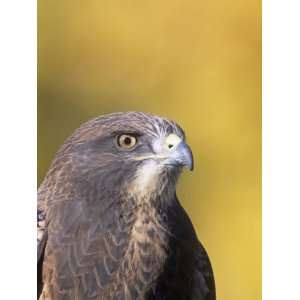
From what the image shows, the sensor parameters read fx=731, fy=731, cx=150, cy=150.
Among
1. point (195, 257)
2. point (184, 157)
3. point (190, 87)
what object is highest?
point (190, 87)

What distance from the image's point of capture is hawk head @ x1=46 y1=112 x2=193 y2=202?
1.53m

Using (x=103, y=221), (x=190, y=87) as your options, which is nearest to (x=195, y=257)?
(x=103, y=221)

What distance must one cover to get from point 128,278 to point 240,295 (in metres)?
0.31

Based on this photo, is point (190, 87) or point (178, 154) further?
point (190, 87)

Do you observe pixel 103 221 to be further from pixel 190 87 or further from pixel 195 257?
pixel 190 87

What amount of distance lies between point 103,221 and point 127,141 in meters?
0.18

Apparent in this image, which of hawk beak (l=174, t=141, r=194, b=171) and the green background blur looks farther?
the green background blur

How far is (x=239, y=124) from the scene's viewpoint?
1.72 m

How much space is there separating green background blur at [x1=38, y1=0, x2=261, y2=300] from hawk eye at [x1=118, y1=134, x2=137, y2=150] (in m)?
0.08

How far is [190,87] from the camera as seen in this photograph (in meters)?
1.68

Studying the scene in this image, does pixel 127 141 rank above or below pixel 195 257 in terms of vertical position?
above

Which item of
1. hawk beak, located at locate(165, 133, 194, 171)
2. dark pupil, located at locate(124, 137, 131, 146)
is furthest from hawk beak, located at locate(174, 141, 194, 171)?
dark pupil, located at locate(124, 137, 131, 146)

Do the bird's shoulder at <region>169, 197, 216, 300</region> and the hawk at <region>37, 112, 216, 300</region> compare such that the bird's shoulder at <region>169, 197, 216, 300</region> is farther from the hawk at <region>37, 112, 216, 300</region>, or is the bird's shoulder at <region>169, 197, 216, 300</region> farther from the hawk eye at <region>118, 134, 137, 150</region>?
the hawk eye at <region>118, 134, 137, 150</region>
